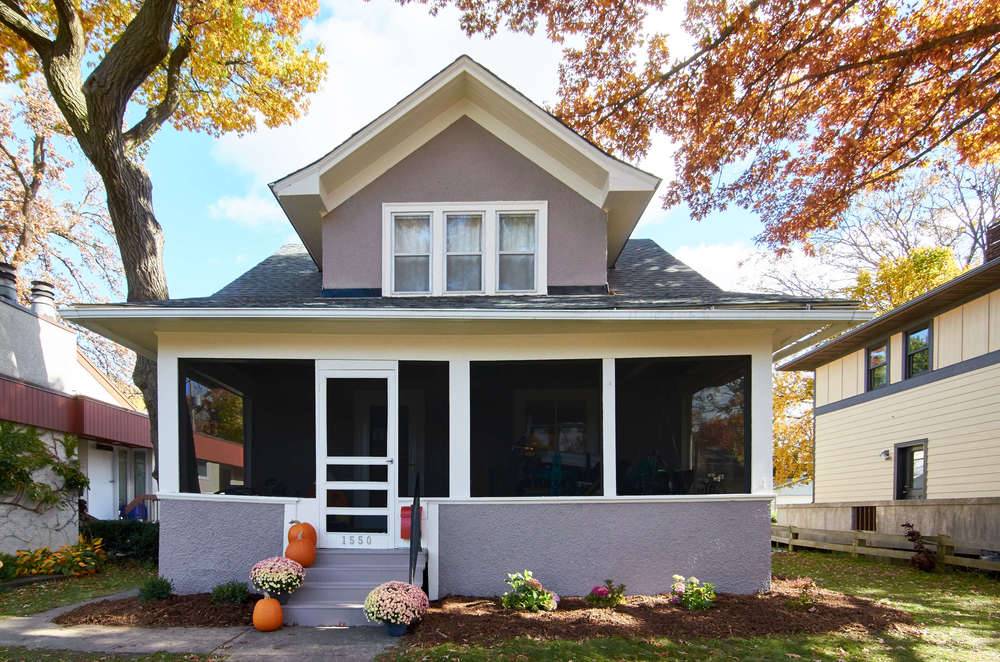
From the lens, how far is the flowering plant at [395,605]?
19.8 ft

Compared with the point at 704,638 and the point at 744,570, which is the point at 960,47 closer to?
the point at 744,570

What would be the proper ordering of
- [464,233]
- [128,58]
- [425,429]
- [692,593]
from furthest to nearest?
[128,58] → [425,429] → [464,233] → [692,593]

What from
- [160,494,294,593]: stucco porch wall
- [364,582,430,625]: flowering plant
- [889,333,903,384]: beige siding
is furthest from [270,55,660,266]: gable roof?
[889,333,903,384]: beige siding

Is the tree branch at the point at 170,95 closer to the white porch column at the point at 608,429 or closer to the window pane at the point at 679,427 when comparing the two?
the white porch column at the point at 608,429

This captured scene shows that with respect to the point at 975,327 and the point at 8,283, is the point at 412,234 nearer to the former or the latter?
the point at 8,283

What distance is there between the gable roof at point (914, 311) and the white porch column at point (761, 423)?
223 inches

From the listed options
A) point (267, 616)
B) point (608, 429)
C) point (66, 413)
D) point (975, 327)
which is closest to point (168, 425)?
point (267, 616)

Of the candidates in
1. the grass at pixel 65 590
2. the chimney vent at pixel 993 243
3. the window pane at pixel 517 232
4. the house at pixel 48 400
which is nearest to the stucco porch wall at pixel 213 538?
the grass at pixel 65 590

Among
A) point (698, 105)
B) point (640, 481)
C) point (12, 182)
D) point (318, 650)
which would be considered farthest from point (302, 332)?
point (12, 182)

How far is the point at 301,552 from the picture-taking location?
23.1 feet

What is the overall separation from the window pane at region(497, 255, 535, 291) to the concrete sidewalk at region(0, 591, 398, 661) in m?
4.65

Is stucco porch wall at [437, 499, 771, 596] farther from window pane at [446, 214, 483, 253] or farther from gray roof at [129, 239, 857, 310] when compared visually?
window pane at [446, 214, 483, 253]

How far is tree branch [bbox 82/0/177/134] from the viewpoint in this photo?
11164 mm

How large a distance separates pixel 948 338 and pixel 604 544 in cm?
923
